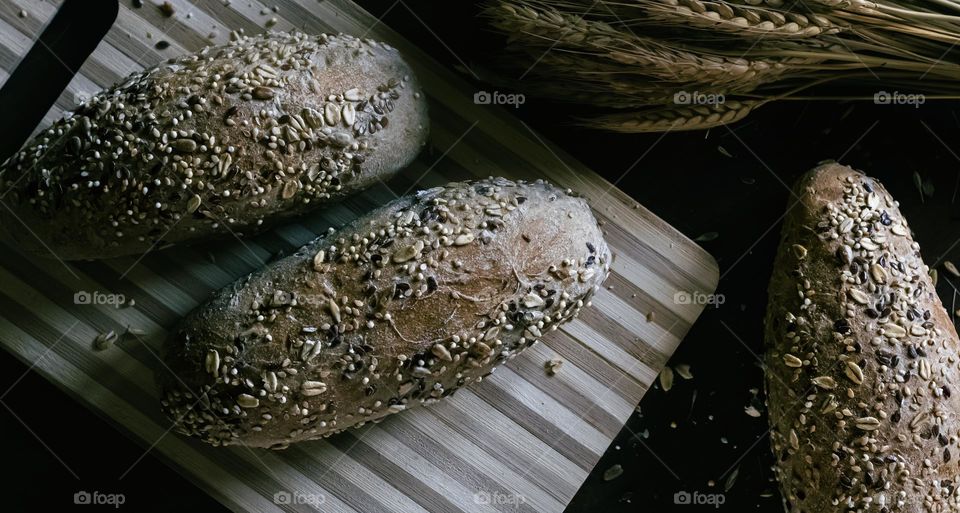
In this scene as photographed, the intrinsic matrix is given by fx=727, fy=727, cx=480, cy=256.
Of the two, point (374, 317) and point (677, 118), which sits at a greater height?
point (677, 118)

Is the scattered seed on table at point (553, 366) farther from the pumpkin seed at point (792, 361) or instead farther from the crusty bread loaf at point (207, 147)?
the crusty bread loaf at point (207, 147)

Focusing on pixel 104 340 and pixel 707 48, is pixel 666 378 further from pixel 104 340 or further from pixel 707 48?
pixel 104 340

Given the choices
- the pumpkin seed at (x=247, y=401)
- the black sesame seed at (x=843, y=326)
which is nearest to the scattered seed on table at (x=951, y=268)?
the black sesame seed at (x=843, y=326)

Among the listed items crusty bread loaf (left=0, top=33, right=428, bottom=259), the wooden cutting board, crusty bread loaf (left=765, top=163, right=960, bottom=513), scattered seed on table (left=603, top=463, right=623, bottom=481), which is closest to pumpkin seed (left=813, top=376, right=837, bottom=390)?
crusty bread loaf (left=765, top=163, right=960, bottom=513)

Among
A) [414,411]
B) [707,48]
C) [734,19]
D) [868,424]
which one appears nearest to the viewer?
[734,19]

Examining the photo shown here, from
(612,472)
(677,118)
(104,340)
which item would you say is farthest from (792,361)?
(104,340)

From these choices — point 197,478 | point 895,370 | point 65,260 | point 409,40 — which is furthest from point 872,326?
point 65,260

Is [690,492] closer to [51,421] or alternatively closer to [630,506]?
[630,506]
